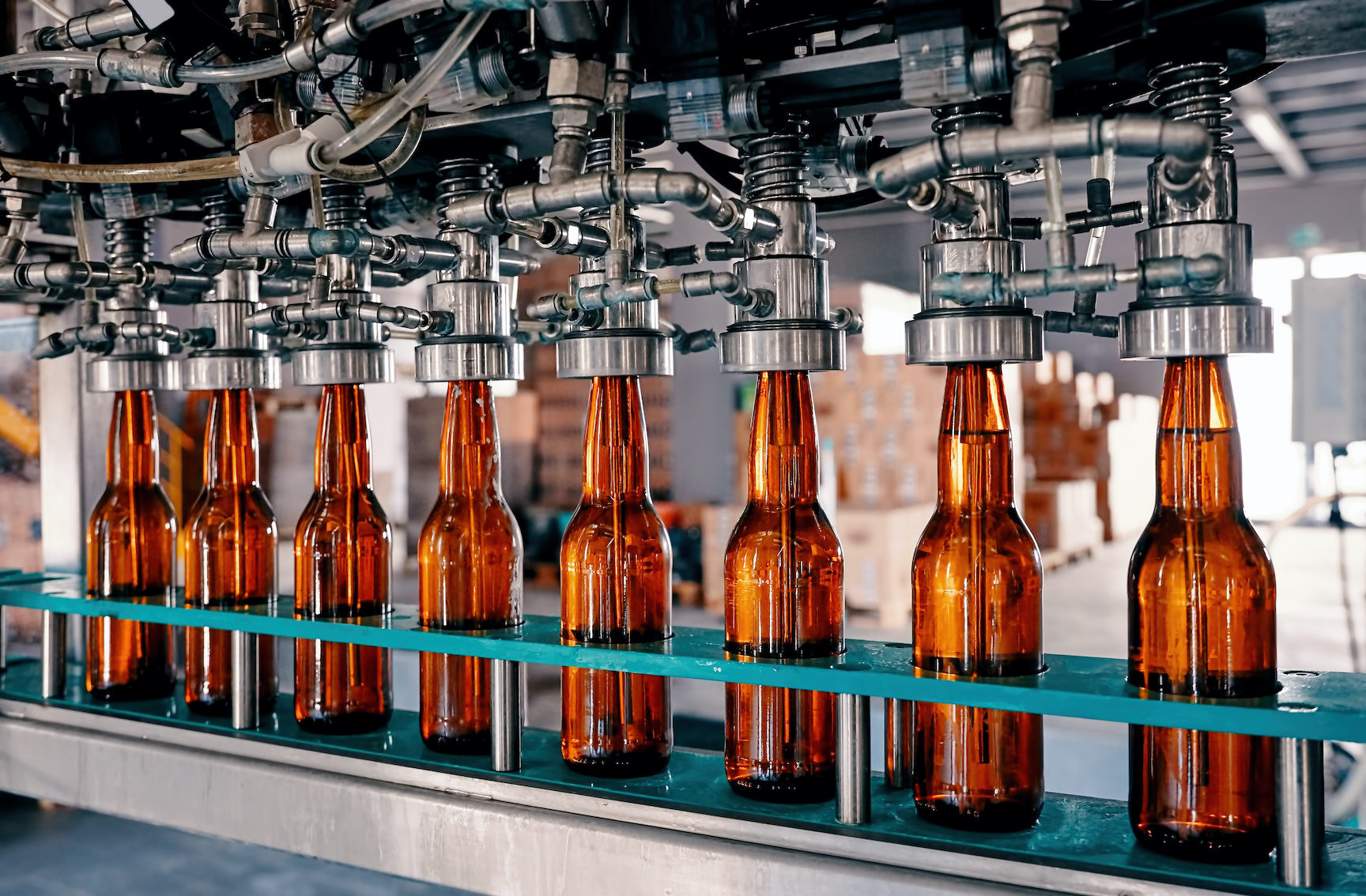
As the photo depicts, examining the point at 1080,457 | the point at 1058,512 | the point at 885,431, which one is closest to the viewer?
the point at 885,431

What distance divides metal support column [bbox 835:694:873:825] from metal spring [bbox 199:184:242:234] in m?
0.73

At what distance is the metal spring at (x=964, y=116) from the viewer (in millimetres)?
687

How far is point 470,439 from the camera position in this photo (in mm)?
920

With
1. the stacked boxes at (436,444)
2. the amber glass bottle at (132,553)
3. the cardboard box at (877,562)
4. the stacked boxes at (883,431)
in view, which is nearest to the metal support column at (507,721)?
the amber glass bottle at (132,553)

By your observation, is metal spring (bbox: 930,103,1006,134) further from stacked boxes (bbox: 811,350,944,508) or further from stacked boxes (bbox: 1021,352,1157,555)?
stacked boxes (bbox: 1021,352,1157,555)

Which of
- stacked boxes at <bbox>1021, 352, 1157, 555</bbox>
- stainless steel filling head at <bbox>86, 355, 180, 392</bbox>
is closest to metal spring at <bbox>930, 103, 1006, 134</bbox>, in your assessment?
stainless steel filling head at <bbox>86, 355, 180, 392</bbox>

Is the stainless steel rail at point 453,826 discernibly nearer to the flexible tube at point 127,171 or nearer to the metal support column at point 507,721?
the metal support column at point 507,721

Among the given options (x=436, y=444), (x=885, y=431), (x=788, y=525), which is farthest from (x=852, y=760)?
(x=436, y=444)

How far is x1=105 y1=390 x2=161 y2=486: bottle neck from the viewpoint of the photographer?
3.75 ft

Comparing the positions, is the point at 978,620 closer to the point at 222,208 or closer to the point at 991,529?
the point at 991,529

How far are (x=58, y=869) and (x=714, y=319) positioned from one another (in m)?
4.38

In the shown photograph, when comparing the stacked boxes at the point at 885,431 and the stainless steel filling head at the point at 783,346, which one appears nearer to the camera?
the stainless steel filling head at the point at 783,346

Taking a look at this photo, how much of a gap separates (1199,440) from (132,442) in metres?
1.00

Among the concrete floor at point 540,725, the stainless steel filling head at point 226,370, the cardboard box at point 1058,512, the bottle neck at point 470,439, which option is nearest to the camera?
the bottle neck at point 470,439
